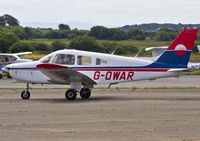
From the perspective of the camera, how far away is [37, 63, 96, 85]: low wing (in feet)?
75.4

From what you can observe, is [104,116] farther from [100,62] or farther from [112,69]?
[100,62]

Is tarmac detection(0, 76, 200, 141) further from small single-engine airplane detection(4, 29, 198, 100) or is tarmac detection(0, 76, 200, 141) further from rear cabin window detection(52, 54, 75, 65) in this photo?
rear cabin window detection(52, 54, 75, 65)

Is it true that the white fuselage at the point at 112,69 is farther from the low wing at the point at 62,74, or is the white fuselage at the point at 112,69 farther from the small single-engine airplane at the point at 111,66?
the low wing at the point at 62,74

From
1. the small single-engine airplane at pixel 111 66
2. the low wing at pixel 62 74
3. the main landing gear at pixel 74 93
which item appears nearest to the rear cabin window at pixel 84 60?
the small single-engine airplane at pixel 111 66

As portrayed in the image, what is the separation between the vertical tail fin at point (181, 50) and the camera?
2389 centimetres

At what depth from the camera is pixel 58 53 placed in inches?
938

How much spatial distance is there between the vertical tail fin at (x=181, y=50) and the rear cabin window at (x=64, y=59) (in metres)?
3.27

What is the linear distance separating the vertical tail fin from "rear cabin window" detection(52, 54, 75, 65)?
3.27m

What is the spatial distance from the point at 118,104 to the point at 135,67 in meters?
2.76

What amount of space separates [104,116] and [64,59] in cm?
651

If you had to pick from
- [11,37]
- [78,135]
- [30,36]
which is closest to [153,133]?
[78,135]

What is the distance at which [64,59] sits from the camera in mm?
23891

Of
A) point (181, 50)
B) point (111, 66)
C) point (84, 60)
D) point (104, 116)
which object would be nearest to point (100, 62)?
point (111, 66)

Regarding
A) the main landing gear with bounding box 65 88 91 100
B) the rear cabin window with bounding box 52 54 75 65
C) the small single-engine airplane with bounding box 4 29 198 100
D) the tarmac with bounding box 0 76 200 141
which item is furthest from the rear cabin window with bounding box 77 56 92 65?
the tarmac with bounding box 0 76 200 141
